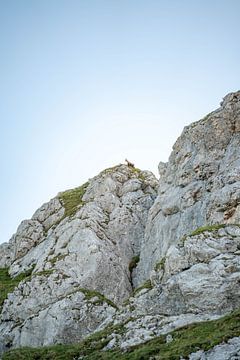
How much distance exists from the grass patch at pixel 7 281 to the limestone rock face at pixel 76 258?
1309 millimetres

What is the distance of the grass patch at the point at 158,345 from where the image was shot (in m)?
21.7

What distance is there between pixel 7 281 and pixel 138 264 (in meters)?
22.7

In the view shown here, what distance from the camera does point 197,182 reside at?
50375 mm

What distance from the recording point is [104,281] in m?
53.5

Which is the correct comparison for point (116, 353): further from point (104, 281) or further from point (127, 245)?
point (127, 245)

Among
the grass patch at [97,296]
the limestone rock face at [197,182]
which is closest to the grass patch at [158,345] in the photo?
the grass patch at [97,296]

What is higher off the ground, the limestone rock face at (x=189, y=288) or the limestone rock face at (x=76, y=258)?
the limestone rock face at (x=76, y=258)

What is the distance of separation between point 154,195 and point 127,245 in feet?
41.7

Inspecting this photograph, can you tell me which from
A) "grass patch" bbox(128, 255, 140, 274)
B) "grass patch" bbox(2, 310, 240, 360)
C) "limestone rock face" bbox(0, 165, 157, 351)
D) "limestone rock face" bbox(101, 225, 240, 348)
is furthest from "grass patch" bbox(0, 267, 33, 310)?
"limestone rock face" bbox(101, 225, 240, 348)

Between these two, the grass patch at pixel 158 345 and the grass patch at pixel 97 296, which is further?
the grass patch at pixel 97 296

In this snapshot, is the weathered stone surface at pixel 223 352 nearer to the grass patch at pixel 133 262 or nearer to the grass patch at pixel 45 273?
the grass patch at pixel 45 273

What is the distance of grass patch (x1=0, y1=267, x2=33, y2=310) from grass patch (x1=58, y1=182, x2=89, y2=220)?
12988 mm

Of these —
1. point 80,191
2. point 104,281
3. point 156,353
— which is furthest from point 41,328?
point 80,191

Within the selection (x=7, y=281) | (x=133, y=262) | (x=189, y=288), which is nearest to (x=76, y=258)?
(x=133, y=262)
